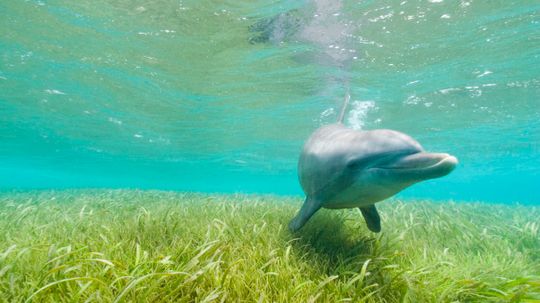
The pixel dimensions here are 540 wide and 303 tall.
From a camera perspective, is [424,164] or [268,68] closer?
[424,164]

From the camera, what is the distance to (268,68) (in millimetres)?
14375

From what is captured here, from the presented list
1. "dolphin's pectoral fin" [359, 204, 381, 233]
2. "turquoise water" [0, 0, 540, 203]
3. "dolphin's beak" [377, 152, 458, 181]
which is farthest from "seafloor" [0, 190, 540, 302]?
"turquoise water" [0, 0, 540, 203]

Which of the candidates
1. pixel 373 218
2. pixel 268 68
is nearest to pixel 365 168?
pixel 373 218

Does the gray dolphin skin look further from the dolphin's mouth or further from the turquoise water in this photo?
the turquoise water

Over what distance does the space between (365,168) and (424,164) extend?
0.60 metres

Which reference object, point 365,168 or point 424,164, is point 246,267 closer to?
point 365,168

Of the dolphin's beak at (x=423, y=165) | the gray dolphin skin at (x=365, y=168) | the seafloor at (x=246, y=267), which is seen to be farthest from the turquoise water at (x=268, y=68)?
the dolphin's beak at (x=423, y=165)

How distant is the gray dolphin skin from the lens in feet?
8.35

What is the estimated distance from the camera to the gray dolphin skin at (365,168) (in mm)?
2545

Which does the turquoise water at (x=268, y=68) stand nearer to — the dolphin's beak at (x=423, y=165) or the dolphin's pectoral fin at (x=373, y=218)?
the dolphin's pectoral fin at (x=373, y=218)

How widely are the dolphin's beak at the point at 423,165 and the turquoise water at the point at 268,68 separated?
851cm

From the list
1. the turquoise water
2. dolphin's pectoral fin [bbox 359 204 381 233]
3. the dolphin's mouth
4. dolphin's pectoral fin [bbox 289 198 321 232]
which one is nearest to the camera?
the dolphin's mouth

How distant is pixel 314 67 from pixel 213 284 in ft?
43.1

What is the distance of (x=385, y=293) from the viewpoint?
248cm
